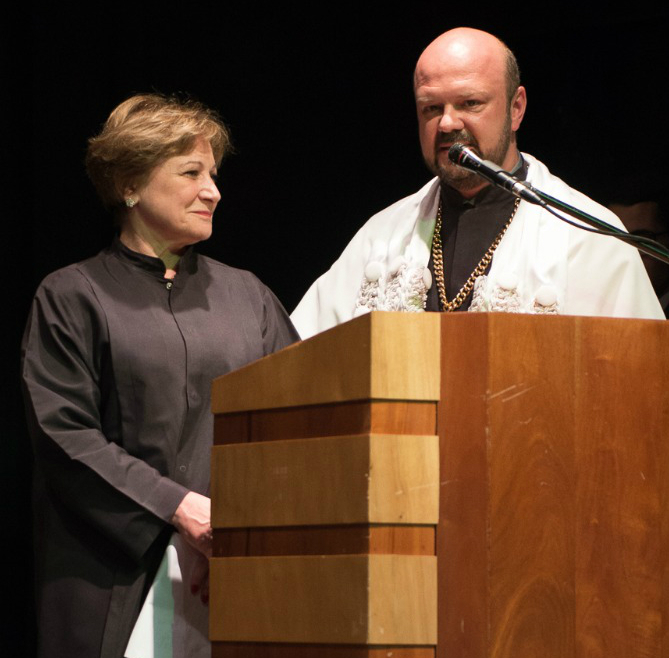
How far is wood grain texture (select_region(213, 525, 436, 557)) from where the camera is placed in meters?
1.81

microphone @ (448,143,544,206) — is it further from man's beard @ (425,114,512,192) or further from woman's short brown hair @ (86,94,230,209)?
woman's short brown hair @ (86,94,230,209)

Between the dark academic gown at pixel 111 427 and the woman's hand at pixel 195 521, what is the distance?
2cm

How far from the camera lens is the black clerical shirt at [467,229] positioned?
3.15 meters

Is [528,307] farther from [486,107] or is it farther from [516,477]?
[516,477]

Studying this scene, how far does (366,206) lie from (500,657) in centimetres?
250

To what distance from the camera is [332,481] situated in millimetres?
1880

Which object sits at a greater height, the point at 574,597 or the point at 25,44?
the point at 25,44

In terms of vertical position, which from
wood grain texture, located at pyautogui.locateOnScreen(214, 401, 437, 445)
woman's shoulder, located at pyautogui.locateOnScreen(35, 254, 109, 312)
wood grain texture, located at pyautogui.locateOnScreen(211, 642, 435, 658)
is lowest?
wood grain texture, located at pyautogui.locateOnScreen(211, 642, 435, 658)

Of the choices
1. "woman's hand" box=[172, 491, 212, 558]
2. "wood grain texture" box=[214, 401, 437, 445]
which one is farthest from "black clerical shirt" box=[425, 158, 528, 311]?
"wood grain texture" box=[214, 401, 437, 445]

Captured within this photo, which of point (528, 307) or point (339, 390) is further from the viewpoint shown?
point (528, 307)

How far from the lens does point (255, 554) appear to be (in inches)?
79.9

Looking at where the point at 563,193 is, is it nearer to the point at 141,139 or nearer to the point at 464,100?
the point at 464,100

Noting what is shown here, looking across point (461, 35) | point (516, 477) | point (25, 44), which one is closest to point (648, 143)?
point (461, 35)

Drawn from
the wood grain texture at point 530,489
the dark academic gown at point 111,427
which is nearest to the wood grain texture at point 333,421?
the wood grain texture at point 530,489
